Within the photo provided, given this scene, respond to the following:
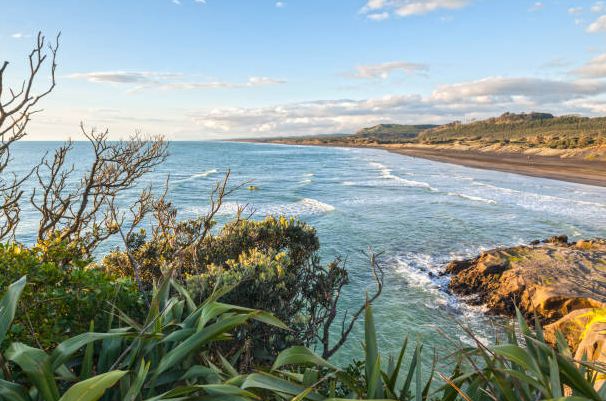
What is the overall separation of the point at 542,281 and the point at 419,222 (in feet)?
40.3

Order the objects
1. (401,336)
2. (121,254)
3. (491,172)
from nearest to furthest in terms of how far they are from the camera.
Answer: (121,254)
(401,336)
(491,172)

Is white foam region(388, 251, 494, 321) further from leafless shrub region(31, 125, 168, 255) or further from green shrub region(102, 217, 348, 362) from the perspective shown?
leafless shrub region(31, 125, 168, 255)

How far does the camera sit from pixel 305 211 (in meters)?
29.2

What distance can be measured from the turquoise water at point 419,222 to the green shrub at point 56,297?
12.1 feet

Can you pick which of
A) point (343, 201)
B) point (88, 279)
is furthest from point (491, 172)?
point (88, 279)

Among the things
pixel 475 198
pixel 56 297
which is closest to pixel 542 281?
pixel 56 297

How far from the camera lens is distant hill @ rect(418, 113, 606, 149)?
303 feet

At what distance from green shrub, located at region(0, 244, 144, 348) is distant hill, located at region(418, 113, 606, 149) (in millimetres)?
83044

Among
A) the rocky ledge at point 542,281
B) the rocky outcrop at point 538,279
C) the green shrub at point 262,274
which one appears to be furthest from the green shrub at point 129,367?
the rocky outcrop at point 538,279

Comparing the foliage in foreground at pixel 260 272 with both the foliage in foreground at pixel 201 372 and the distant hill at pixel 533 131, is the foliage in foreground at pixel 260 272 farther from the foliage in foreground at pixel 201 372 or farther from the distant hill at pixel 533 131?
the distant hill at pixel 533 131

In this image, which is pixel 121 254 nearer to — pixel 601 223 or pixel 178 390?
pixel 178 390

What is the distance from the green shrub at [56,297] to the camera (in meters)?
3.23

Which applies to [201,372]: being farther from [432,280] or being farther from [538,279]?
[432,280]

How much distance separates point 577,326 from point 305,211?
70.4ft
